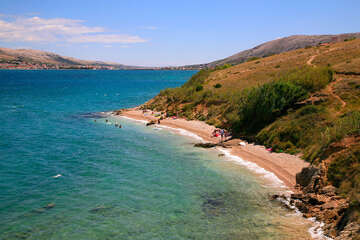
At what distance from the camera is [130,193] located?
23891 millimetres

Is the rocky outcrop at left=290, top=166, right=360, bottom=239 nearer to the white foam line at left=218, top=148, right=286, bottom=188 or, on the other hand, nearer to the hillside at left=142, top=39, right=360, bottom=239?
the hillside at left=142, top=39, right=360, bottom=239

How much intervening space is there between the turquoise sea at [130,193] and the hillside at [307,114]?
2.85 m

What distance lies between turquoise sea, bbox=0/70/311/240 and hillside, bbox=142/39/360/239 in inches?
112

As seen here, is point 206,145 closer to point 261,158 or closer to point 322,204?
point 261,158

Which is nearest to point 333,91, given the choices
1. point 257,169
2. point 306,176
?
point 257,169

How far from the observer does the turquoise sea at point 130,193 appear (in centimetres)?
1841

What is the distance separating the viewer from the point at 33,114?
204ft

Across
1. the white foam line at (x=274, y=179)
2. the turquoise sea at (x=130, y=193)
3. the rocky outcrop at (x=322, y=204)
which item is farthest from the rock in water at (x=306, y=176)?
the turquoise sea at (x=130, y=193)

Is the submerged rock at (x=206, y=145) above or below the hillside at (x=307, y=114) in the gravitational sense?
below

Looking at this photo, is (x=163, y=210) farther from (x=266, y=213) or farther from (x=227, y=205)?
(x=266, y=213)

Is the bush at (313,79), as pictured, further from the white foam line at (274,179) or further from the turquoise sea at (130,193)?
the turquoise sea at (130,193)

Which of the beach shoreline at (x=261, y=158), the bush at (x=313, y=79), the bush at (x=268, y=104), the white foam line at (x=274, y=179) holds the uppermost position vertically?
the bush at (x=313, y=79)

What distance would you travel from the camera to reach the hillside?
797 inches

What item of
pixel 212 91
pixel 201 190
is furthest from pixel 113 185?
pixel 212 91
